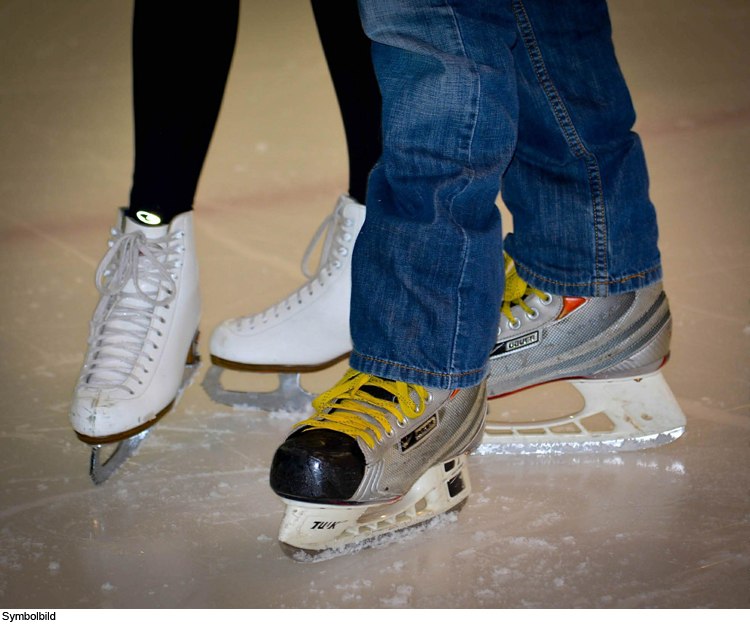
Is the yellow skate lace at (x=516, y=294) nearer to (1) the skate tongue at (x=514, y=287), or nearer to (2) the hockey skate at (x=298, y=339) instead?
(1) the skate tongue at (x=514, y=287)

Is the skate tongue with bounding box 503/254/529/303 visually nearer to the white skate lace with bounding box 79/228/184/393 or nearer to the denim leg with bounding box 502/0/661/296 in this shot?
the denim leg with bounding box 502/0/661/296

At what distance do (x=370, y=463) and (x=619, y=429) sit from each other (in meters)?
0.36

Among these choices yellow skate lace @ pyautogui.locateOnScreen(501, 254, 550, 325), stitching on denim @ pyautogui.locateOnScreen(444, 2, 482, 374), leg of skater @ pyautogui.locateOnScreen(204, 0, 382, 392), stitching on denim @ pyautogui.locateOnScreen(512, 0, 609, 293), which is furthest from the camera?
leg of skater @ pyautogui.locateOnScreen(204, 0, 382, 392)

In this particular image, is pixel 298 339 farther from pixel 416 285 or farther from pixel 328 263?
pixel 416 285

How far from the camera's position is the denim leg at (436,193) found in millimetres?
617

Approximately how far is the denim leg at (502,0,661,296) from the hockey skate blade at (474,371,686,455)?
136 mm

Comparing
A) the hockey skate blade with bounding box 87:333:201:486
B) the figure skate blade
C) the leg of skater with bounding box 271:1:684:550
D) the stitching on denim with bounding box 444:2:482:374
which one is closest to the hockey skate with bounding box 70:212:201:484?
the hockey skate blade with bounding box 87:333:201:486

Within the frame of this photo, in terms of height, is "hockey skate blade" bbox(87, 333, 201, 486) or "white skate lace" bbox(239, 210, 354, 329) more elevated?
"white skate lace" bbox(239, 210, 354, 329)

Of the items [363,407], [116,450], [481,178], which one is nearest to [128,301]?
[116,450]

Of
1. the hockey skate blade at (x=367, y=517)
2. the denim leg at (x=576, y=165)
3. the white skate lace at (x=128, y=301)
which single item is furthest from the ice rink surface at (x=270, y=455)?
the denim leg at (x=576, y=165)

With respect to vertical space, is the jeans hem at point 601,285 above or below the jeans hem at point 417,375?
above

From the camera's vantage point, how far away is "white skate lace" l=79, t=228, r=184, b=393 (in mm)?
831

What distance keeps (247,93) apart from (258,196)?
75 centimetres
